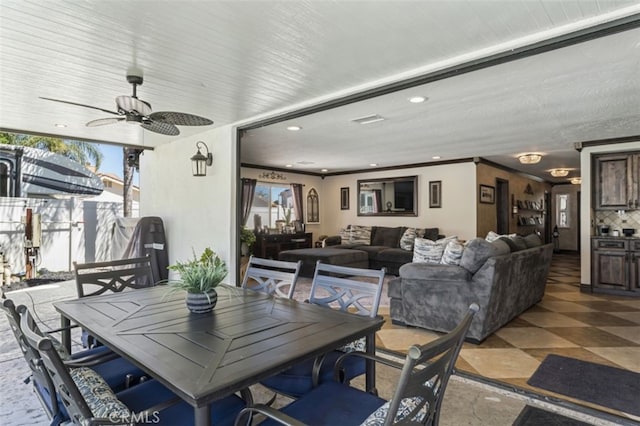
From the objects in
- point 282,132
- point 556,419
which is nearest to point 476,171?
point 282,132

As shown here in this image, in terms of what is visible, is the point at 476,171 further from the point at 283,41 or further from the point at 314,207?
the point at 283,41

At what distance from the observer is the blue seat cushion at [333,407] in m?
1.44

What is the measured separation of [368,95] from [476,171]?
5013 mm

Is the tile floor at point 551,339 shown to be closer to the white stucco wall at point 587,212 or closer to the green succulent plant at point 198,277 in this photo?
the white stucco wall at point 587,212

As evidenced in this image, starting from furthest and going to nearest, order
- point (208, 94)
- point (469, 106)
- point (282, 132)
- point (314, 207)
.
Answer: point (314, 207), point (282, 132), point (469, 106), point (208, 94)

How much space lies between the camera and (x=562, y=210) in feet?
38.4

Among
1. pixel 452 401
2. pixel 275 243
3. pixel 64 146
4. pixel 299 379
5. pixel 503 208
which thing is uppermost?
pixel 64 146

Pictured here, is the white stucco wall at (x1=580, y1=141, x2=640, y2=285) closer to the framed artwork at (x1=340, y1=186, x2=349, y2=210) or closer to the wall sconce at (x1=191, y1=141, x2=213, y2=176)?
the framed artwork at (x1=340, y1=186, x2=349, y2=210)

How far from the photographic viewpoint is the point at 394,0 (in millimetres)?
1916

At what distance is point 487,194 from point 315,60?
6.39 metres

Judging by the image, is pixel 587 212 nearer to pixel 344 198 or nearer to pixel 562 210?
pixel 344 198

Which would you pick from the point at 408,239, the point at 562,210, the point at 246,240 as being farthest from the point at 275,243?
the point at 562,210

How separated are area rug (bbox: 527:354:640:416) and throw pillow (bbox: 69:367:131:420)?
2.72 meters

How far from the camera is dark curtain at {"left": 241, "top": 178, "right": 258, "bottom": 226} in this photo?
804 centimetres
